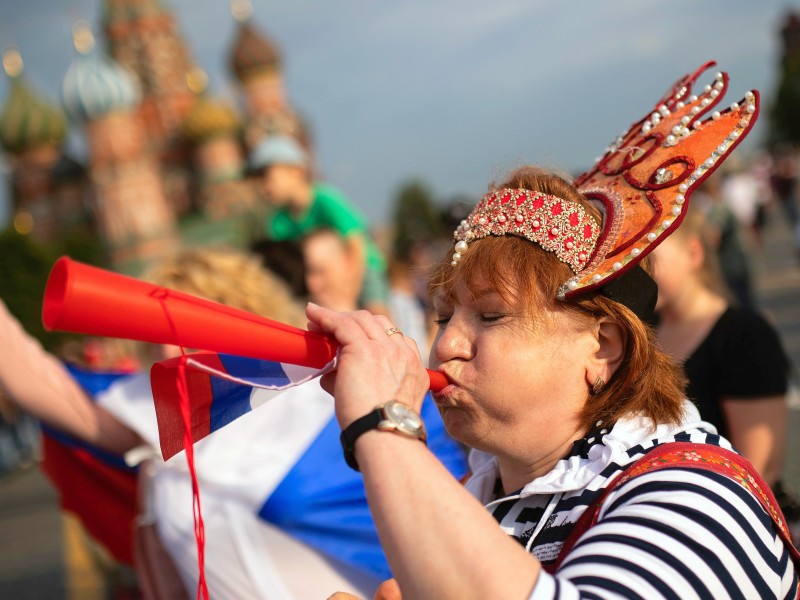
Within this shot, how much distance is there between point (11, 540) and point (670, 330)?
724 centimetres

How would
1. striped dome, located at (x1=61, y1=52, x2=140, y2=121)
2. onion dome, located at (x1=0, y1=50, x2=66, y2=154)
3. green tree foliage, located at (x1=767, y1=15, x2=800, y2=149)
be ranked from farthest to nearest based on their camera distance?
1. green tree foliage, located at (x1=767, y1=15, x2=800, y2=149)
2. onion dome, located at (x1=0, y1=50, x2=66, y2=154)
3. striped dome, located at (x1=61, y1=52, x2=140, y2=121)

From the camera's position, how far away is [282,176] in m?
5.45

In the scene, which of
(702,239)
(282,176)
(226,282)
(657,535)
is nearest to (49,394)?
(226,282)

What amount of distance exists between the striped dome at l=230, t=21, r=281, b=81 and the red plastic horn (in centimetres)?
4224

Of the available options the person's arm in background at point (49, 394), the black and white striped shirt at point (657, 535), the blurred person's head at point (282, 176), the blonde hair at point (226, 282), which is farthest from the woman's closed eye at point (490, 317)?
the blurred person's head at point (282, 176)

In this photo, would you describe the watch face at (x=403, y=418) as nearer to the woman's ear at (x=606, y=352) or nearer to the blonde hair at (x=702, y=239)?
the woman's ear at (x=606, y=352)

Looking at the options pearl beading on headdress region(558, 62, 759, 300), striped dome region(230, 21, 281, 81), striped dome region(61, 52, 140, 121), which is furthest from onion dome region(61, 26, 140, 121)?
pearl beading on headdress region(558, 62, 759, 300)

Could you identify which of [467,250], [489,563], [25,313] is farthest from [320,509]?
[25,313]

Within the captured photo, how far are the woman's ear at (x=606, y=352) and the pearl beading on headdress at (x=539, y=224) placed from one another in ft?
0.50

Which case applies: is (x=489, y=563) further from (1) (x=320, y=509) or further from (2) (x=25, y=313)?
(2) (x=25, y=313)

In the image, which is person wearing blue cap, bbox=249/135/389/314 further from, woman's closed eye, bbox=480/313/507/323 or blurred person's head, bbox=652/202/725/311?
woman's closed eye, bbox=480/313/507/323

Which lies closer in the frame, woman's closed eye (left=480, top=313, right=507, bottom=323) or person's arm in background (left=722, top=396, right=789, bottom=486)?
woman's closed eye (left=480, top=313, right=507, bottom=323)

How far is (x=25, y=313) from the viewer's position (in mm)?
23172

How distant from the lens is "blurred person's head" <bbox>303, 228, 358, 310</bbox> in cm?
486
